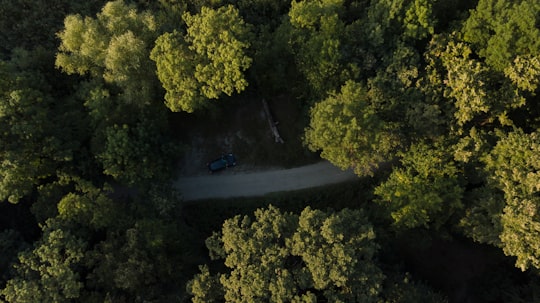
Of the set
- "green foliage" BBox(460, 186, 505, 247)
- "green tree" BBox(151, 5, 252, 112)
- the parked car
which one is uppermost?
"green tree" BBox(151, 5, 252, 112)

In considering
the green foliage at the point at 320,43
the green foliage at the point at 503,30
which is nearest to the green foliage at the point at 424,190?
the green foliage at the point at 503,30

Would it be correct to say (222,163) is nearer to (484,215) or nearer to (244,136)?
(244,136)

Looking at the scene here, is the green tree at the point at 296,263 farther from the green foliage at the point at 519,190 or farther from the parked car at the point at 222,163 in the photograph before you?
the parked car at the point at 222,163

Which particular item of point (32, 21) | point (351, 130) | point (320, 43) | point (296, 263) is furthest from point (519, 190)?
point (32, 21)

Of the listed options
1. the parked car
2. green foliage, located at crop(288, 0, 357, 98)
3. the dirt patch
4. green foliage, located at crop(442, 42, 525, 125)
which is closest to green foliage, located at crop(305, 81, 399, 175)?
green foliage, located at crop(288, 0, 357, 98)

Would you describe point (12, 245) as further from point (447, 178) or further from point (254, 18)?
point (447, 178)

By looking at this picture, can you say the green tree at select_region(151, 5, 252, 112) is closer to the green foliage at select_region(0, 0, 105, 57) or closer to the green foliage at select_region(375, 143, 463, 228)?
the green foliage at select_region(0, 0, 105, 57)
